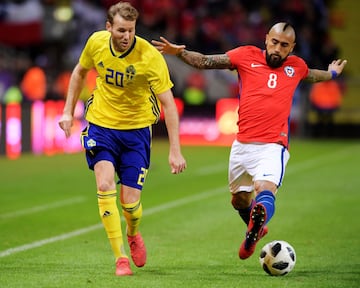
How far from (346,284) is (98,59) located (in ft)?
8.41

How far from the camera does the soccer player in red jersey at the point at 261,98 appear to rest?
336 inches

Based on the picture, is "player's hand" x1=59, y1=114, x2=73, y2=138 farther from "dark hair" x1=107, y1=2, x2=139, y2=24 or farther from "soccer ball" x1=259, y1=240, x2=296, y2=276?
"soccer ball" x1=259, y1=240, x2=296, y2=276

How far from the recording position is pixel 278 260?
791cm

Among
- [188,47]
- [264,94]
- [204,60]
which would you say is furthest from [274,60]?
[188,47]

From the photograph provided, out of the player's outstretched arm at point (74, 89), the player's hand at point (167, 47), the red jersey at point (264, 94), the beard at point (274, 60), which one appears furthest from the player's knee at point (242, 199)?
the player's outstretched arm at point (74, 89)

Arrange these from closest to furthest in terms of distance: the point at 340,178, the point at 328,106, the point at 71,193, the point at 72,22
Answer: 1. the point at 71,193
2. the point at 340,178
3. the point at 72,22
4. the point at 328,106

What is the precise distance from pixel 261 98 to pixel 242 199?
38.0 inches

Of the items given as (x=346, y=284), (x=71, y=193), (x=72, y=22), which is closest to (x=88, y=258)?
(x=346, y=284)

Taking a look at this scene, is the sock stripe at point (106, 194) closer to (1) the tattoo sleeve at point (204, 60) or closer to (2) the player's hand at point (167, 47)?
(2) the player's hand at point (167, 47)

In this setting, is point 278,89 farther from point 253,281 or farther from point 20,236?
point 20,236

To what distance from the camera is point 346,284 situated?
24.9ft

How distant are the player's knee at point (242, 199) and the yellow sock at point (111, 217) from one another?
1.49 meters

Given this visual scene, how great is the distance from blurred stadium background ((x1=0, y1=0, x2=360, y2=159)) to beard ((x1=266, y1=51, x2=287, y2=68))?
13225mm

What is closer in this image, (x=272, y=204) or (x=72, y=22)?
(x=272, y=204)
